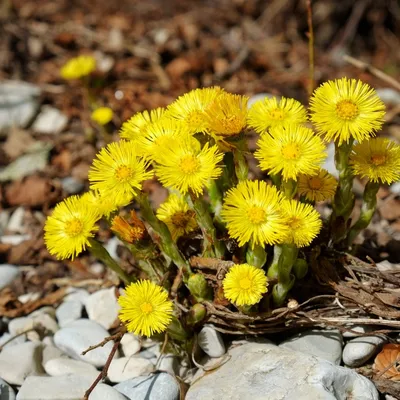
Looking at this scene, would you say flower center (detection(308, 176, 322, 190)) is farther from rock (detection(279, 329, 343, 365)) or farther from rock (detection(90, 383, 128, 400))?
rock (detection(90, 383, 128, 400))

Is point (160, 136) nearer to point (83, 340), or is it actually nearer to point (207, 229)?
point (207, 229)

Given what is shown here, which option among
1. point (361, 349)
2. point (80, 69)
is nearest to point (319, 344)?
point (361, 349)

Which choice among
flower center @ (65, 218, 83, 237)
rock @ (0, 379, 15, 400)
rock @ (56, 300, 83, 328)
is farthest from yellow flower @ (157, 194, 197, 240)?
rock @ (0, 379, 15, 400)

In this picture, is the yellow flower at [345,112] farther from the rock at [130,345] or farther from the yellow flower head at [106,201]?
the rock at [130,345]

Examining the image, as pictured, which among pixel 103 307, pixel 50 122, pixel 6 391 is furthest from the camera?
pixel 50 122

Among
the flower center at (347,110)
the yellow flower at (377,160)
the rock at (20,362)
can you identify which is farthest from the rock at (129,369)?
the flower center at (347,110)

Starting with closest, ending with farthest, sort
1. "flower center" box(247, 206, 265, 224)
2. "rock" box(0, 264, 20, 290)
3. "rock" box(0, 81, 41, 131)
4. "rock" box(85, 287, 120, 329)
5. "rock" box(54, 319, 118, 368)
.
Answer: "flower center" box(247, 206, 265, 224) < "rock" box(54, 319, 118, 368) < "rock" box(85, 287, 120, 329) < "rock" box(0, 264, 20, 290) < "rock" box(0, 81, 41, 131)

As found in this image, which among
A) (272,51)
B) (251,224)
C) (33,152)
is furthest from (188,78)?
(251,224)
